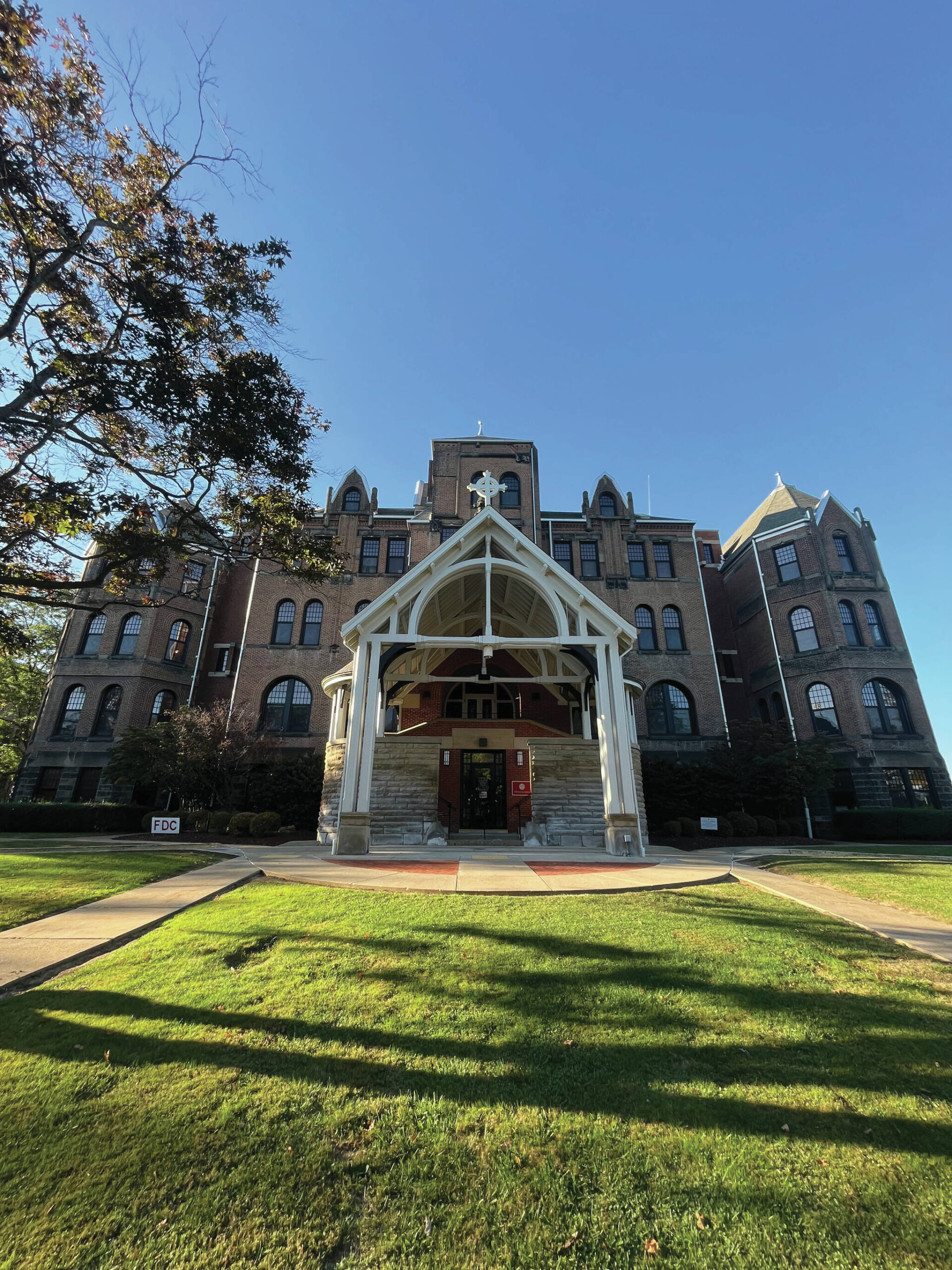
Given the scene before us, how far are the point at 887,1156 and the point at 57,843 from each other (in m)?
17.1

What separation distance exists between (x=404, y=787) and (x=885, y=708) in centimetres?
2101

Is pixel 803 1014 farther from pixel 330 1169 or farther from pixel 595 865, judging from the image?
pixel 595 865

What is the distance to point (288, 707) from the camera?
25734 mm

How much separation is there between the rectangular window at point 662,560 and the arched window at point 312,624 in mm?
17529

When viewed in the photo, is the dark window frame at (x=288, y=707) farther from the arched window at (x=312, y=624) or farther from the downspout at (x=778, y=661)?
the downspout at (x=778, y=661)

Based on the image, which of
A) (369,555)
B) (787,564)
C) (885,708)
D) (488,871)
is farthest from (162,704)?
(885,708)

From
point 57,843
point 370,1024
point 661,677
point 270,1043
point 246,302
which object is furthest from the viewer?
point 661,677

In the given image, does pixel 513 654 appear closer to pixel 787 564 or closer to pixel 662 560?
pixel 662 560

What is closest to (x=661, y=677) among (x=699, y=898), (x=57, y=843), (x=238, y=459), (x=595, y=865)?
(x=595, y=865)

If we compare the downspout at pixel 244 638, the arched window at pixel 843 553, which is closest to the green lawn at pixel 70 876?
the downspout at pixel 244 638

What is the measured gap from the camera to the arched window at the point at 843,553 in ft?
85.8

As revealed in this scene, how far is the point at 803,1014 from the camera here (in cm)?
374

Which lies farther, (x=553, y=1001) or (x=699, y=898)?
(x=699, y=898)

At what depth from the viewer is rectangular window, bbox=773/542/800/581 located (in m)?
27.0
